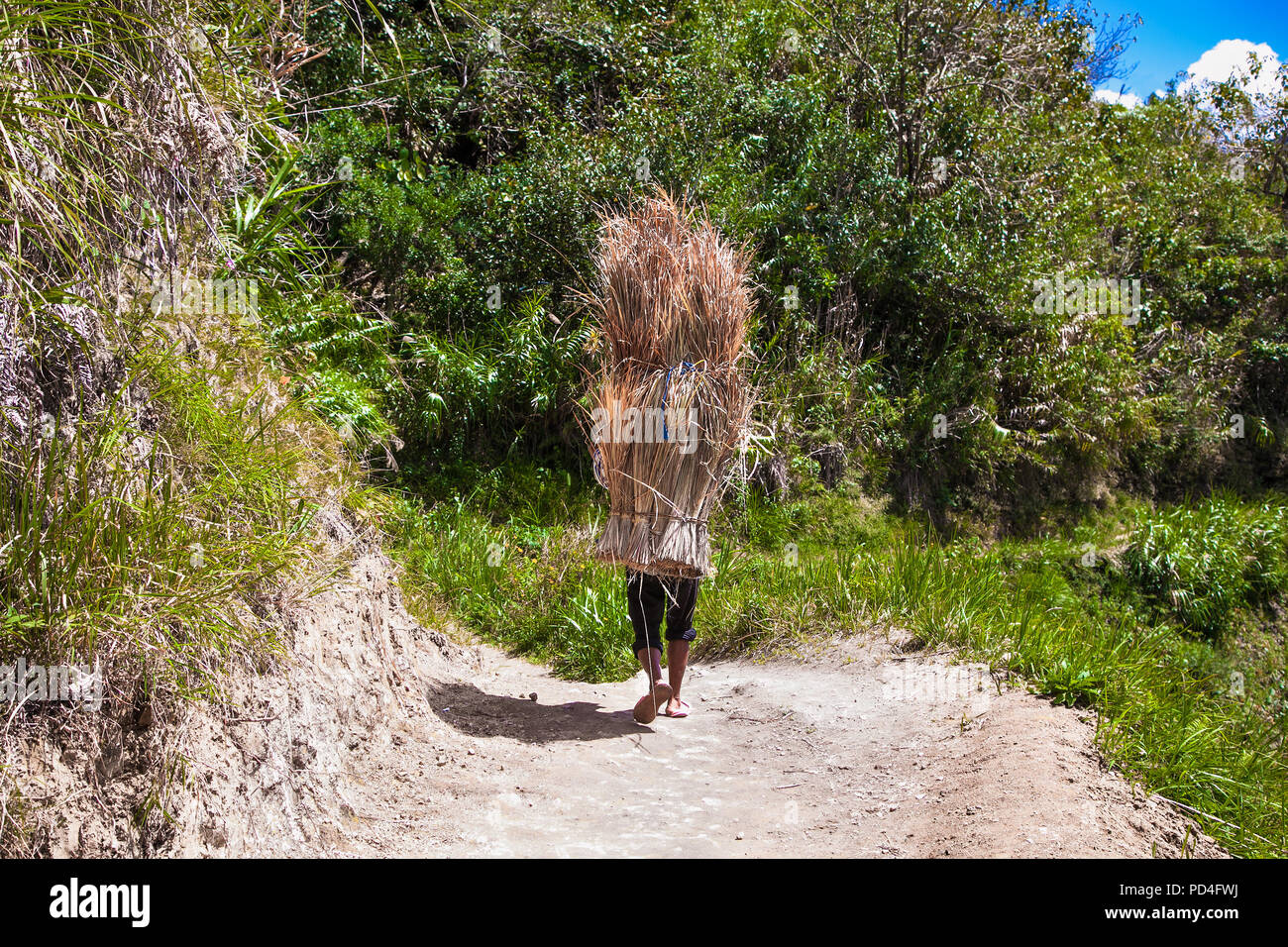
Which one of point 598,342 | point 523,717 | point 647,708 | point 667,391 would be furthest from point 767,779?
point 598,342

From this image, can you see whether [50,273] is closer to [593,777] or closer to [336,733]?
[336,733]

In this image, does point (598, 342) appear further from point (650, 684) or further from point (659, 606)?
point (650, 684)

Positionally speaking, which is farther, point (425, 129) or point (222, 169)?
point (425, 129)

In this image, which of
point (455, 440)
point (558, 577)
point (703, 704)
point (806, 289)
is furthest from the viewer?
point (806, 289)

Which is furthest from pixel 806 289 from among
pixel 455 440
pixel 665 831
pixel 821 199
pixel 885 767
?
pixel 665 831

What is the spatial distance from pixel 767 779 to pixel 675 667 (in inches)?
31.2

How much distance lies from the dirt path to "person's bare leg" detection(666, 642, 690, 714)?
0.09 metres

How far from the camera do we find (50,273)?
3113 mm

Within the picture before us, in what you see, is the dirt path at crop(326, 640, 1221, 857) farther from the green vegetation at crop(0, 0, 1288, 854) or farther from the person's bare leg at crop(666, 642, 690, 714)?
the green vegetation at crop(0, 0, 1288, 854)

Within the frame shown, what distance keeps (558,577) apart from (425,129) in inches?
205

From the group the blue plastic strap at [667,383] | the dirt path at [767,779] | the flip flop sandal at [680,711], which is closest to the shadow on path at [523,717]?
the dirt path at [767,779]

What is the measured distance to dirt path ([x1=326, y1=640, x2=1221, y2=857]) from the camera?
3.45m

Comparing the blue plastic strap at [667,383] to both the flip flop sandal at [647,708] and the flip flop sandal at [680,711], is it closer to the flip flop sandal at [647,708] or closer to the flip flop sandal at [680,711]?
the flip flop sandal at [647,708]

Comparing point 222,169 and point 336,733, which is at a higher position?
point 222,169
